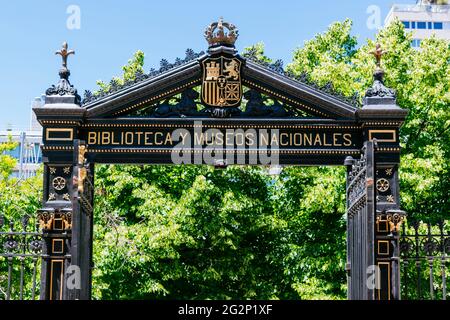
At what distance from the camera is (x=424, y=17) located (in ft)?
219

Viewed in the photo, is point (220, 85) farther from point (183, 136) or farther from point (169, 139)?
point (169, 139)

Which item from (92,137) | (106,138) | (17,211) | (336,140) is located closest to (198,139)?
(106,138)

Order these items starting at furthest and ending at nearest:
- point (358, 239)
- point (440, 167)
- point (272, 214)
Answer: point (272, 214), point (440, 167), point (358, 239)

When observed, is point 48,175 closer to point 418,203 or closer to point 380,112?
point 380,112

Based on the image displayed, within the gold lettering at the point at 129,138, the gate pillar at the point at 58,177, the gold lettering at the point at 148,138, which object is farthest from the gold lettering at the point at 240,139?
the gate pillar at the point at 58,177

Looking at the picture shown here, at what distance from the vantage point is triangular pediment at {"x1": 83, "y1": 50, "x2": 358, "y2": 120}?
12.5m

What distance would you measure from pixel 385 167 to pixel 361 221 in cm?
149

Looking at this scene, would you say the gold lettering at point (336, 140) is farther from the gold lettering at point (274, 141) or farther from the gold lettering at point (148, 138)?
the gold lettering at point (148, 138)

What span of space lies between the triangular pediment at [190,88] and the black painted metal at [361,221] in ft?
3.31

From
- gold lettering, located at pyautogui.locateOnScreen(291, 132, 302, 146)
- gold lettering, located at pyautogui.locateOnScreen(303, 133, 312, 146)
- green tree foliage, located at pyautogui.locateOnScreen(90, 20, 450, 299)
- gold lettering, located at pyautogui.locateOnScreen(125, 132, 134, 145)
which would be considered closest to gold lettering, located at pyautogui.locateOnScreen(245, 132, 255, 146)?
gold lettering, located at pyautogui.locateOnScreen(291, 132, 302, 146)

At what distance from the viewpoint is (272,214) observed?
25.3 m

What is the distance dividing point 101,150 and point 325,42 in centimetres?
1547

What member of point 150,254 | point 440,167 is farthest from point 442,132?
point 150,254
